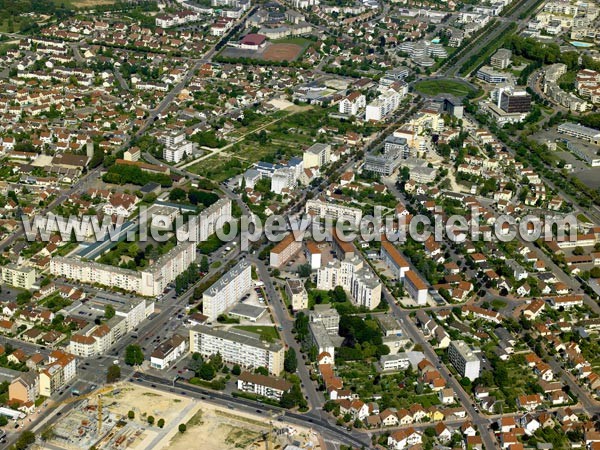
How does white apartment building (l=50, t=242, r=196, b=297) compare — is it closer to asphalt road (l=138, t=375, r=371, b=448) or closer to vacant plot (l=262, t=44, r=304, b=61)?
asphalt road (l=138, t=375, r=371, b=448)

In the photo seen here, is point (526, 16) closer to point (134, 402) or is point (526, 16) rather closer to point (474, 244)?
point (474, 244)

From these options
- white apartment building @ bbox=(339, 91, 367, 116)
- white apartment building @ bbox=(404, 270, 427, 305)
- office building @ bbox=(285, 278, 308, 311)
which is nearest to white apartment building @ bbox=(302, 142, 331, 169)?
white apartment building @ bbox=(339, 91, 367, 116)

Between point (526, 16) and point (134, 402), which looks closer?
point (134, 402)

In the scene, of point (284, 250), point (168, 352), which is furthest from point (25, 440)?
point (284, 250)

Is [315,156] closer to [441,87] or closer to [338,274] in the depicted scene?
[338,274]

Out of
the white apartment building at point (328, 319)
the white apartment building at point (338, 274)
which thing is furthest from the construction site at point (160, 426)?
the white apartment building at point (338, 274)

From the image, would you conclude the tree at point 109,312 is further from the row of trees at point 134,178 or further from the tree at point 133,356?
the row of trees at point 134,178

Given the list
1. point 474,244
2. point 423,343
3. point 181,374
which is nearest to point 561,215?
point 474,244
